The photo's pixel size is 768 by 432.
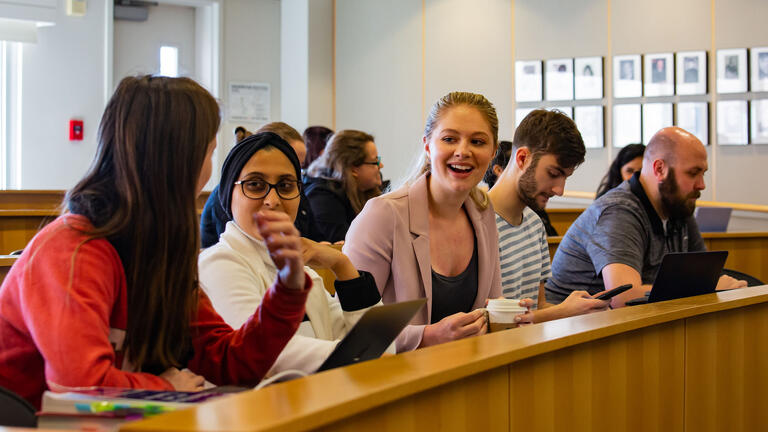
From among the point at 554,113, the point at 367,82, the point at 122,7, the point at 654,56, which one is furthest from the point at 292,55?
the point at 554,113

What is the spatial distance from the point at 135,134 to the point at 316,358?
632mm

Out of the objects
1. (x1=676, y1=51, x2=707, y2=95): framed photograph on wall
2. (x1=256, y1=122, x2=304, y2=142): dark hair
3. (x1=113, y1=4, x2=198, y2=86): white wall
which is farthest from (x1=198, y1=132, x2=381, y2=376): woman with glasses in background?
(x1=113, y1=4, x2=198, y2=86): white wall

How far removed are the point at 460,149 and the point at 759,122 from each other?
A: 548cm

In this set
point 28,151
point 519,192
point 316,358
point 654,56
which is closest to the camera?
point 316,358

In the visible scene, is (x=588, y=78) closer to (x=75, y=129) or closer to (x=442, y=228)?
(x=75, y=129)

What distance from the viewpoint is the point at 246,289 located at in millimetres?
1854

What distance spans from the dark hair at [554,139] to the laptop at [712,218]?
3210 mm

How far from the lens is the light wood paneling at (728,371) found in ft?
7.14

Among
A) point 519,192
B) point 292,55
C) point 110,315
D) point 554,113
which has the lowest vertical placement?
point 110,315

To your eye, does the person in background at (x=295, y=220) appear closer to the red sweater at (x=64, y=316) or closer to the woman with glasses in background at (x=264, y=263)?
the woman with glasses in background at (x=264, y=263)

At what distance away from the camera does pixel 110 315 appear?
54.8 inches

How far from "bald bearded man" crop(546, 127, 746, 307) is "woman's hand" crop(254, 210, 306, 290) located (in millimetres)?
1853

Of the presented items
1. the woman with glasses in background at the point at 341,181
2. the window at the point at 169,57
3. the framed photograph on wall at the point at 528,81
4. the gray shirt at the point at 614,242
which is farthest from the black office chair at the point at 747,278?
the window at the point at 169,57

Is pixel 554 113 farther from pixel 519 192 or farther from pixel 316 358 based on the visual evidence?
pixel 316 358
